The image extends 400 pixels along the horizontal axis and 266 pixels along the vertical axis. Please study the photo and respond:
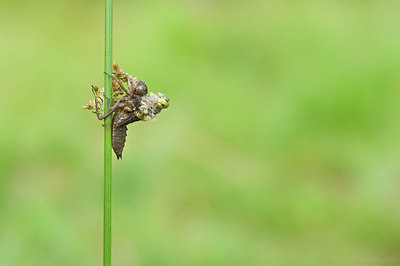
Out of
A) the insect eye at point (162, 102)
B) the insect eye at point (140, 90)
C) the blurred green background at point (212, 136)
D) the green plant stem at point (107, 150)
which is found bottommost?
the green plant stem at point (107, 150)

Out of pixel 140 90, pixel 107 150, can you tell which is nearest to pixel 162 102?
pixel 140 90

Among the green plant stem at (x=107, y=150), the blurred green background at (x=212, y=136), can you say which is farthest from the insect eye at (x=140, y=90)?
the blurred green background at (x=212, y=136)

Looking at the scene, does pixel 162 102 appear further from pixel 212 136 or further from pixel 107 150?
pixel 212 136

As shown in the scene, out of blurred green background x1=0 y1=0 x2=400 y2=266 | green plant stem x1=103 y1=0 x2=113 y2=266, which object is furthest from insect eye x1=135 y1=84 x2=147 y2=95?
blurred green background x1=0 y1=0 x2=400 y2=266

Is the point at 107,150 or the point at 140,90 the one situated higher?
the point at 140,90

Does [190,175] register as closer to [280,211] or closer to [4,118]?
[280,211]

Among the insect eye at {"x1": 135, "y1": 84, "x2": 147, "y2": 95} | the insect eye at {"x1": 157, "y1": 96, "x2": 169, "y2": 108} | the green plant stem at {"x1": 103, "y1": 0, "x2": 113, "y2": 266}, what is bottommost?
the green plant stem at {"x1": 103, "y1": 0, "x2": 113, "y2": 266}

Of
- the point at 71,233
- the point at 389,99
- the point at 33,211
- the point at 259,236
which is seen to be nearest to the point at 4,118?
the point at 33,211

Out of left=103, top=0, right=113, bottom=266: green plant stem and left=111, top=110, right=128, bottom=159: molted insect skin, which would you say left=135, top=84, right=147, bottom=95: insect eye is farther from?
left=103, top=0, right=113, bottom=266: green plant stem

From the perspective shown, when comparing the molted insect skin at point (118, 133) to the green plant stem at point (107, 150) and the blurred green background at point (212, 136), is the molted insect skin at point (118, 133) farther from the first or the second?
the blurred green background at point (212, 136)
